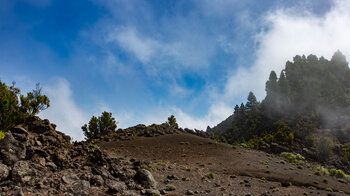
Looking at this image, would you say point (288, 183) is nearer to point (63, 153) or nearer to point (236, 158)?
point (236, 158)

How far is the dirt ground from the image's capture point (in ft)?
61.5

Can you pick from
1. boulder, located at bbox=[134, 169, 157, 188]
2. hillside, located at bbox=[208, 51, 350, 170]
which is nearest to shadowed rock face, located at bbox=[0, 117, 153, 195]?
boulder, located at bbox=[134, 169, 157, 188]

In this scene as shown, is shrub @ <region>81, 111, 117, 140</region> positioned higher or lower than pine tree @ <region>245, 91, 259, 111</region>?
lower

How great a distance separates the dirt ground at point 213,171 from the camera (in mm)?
18734

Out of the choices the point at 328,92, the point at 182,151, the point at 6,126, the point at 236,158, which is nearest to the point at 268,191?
the point at 236,158

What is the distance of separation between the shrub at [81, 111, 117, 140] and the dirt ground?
1218cm

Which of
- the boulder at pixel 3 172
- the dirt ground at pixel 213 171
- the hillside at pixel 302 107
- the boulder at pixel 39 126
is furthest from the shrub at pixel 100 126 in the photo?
the hillside at pixel 302 107

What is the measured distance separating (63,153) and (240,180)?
56.8ft

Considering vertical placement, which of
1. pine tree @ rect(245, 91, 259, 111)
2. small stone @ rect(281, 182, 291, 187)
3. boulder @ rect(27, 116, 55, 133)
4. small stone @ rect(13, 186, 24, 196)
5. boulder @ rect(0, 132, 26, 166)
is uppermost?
pine tree @ rect(245, 91, 259, 111)

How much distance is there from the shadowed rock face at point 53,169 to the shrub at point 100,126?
105ft

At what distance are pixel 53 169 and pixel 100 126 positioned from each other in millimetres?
37640

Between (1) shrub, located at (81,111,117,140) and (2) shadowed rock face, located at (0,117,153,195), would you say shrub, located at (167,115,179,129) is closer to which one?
(1) shrub, located at (81,111,117,140)

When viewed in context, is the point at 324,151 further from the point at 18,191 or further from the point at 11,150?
the point at 11,150

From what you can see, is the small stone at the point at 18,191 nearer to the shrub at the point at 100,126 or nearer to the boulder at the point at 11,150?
the boulder at the point at 11,150
